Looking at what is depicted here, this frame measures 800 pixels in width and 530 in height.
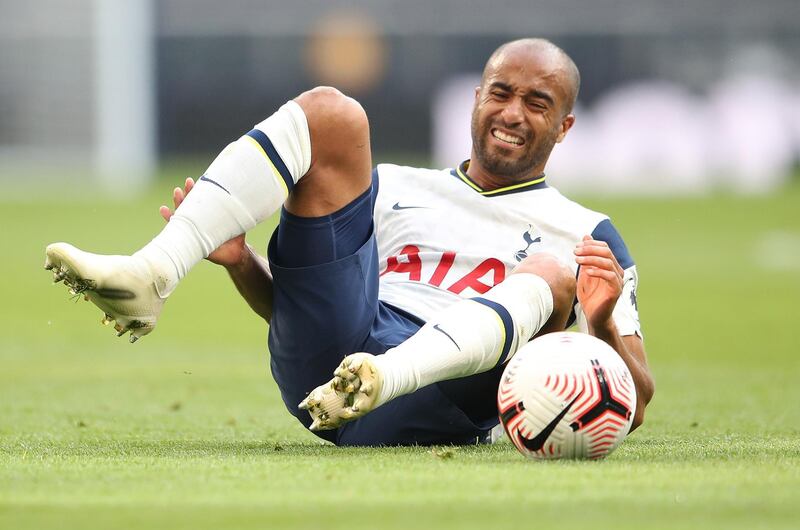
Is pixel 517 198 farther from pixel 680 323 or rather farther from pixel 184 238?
pixel 680 323

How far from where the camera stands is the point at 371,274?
4.43 meters

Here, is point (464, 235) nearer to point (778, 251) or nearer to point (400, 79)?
point (778, 251)

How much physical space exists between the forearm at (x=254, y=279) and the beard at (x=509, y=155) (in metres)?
0.94

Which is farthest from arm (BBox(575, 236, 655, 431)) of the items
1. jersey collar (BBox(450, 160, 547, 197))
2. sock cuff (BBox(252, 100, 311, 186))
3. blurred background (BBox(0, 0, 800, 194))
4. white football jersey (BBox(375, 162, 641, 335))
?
blurred background (BBox(0, 0, 800, 194))

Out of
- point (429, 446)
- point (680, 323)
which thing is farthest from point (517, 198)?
point (680, 323)

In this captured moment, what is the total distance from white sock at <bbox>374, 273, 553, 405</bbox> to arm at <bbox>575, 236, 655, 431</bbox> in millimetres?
164

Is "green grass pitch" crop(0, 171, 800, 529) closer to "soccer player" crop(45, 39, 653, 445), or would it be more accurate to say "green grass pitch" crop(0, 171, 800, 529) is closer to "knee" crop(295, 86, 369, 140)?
"soccer player" crop(45, 39, 653, 445)

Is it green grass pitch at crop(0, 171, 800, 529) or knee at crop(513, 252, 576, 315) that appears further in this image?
knee at crop(513, 252, 576, 315)

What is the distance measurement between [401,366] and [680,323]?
27.7ft

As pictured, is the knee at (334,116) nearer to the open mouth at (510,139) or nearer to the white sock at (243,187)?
the white sock at (243,187)

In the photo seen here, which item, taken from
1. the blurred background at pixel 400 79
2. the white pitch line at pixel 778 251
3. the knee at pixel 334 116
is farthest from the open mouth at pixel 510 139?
the blurred background at pixel 400 79

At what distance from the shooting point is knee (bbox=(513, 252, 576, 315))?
4.25 metres

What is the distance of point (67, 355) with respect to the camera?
9.57m

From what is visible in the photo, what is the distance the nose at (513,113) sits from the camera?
16.6ft
